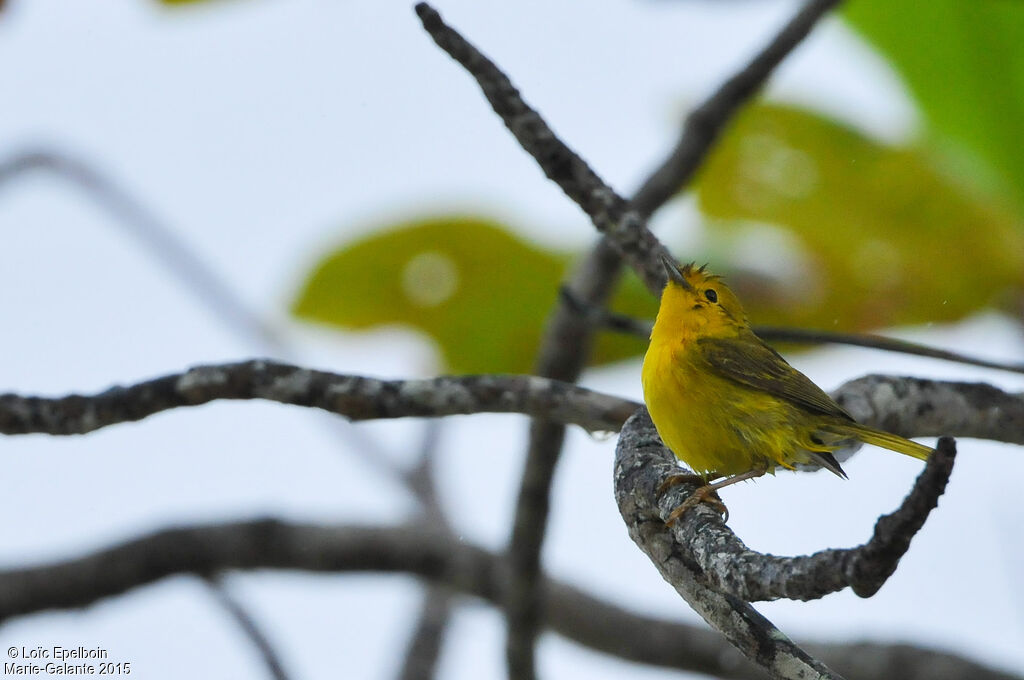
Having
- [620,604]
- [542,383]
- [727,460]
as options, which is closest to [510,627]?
[620,604]

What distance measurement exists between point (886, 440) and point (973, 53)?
2.47m

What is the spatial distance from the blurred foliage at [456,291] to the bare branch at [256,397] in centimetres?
241

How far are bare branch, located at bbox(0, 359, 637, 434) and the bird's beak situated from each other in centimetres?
100

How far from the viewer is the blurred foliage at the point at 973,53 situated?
4.99 metres

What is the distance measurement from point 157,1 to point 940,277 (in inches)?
150

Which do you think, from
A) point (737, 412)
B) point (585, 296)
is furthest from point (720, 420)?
point (585, 296)

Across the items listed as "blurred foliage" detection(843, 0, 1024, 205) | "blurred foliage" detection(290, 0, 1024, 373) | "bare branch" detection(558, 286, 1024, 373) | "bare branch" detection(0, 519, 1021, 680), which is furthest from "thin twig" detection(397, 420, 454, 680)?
"blurred foliage" detection(843, 0, 1024, 205)

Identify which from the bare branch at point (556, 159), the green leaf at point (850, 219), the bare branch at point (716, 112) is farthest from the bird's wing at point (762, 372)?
the green leaf at point (850, 219)

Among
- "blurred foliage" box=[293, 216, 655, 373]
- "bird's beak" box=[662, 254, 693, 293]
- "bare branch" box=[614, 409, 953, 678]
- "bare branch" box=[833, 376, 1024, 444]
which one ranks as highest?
"blurred foliage" box=[293, 216, 655, 373]

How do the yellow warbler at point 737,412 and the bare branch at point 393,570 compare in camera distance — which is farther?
the bare branch at point 393,570

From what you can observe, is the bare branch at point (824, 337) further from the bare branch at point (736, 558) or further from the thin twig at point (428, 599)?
the thin twig at point (428, 599)

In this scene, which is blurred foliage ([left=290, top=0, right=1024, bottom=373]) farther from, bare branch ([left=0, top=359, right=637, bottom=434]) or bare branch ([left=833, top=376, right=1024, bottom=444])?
bare branch ([left=0, top=359, right=637, bottom=434])

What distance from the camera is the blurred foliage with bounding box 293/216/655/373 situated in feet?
18.2

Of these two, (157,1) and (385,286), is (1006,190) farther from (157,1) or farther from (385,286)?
(157,1)
